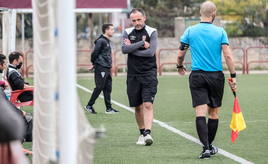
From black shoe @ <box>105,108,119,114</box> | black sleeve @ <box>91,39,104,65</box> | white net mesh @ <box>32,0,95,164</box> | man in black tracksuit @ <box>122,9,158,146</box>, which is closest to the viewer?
white net mesh @ <box>32,0,95,164</box>

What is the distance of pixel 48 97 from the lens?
6.35m

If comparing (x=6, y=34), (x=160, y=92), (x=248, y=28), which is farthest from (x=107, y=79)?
(x=248, y=28)

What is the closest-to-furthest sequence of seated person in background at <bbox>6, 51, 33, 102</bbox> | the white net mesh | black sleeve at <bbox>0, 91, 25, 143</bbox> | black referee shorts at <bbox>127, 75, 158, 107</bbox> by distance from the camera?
black sleeve at <bbox>0, 91, 25, 143</bbox>
the white net mesh
black referee shorts at <bbox>127, 75, 158, 107</bbox>
seated person in background at <bbox>6, 51, 33, 102</bbox>

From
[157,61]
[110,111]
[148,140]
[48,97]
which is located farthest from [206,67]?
[157,61]

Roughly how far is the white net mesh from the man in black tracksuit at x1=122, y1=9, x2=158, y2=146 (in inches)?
212

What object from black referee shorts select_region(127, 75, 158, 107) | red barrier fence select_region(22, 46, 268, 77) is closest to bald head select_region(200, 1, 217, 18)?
black referee shorts select_region(127, 75, 158, 107)

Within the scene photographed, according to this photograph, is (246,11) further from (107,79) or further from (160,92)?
(107,79)

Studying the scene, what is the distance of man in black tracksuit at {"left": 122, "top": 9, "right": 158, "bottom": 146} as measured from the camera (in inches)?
473

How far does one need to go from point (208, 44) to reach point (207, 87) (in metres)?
0.52

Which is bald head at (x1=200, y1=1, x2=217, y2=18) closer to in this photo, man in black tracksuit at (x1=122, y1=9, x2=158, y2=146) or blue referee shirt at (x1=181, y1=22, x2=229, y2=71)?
blue referee shirt at (x1=181, y1=22, x2=229, y2=71)

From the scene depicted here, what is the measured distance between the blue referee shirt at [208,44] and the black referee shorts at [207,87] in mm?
86

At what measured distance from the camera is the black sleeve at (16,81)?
1302cm

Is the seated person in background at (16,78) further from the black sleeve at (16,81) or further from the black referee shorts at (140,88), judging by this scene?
the black referee shorts at (140,88)

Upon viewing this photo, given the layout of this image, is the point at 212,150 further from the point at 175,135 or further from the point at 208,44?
the point at 175,135
